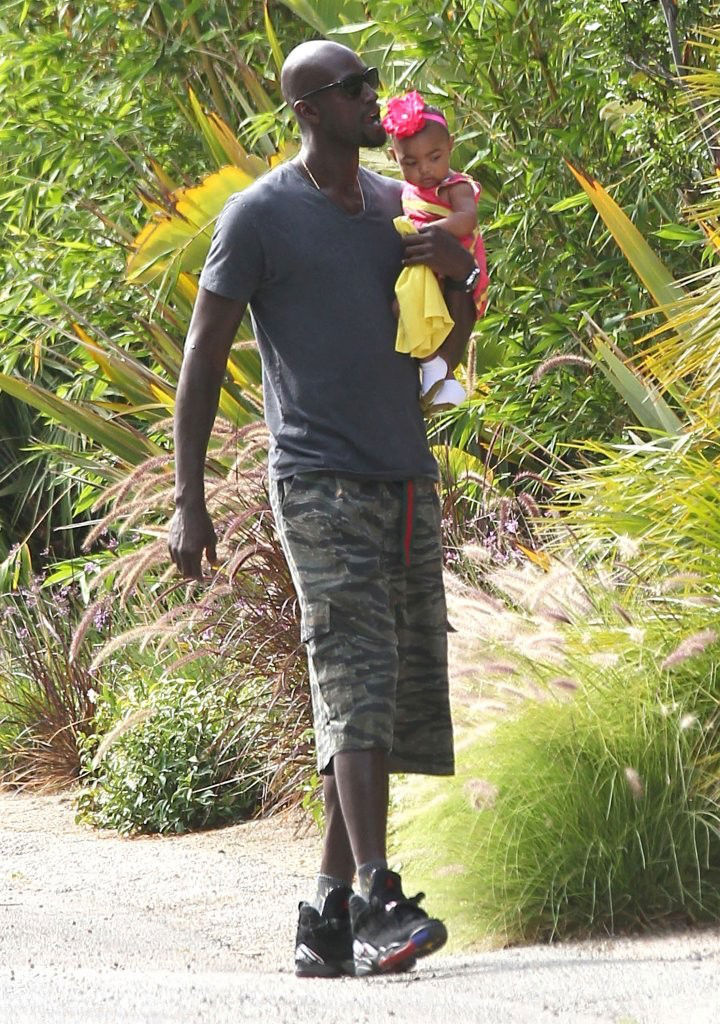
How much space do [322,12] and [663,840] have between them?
5.81 m

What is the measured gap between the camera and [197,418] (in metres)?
3.96

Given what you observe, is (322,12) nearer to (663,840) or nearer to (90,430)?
(90,430)

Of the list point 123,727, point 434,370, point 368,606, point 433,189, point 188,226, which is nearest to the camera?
point 368,606

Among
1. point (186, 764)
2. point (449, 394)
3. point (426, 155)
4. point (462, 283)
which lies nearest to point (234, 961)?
point (449, 394)

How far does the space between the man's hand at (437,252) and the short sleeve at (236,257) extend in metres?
0.37

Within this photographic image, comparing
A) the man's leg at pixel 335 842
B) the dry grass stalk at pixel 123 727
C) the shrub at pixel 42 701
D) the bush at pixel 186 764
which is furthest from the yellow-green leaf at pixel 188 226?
the man's leg at pixel 335 842

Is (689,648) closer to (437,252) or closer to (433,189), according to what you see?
(437,252)

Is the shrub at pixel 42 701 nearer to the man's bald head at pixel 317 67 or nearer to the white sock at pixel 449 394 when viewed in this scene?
the white sock at pixel 449 394

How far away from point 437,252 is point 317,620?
3.04 ft

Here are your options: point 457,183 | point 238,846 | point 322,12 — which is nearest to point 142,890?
point 238,846

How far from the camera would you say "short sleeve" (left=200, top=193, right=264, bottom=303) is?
12.6 feet

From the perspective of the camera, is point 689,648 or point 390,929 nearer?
point 390,929

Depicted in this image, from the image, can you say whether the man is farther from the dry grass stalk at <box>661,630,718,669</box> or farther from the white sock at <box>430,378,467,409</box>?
the dry grass stalk at <box>661,630,718,669</box>

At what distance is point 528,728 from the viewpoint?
4281 millimetres
